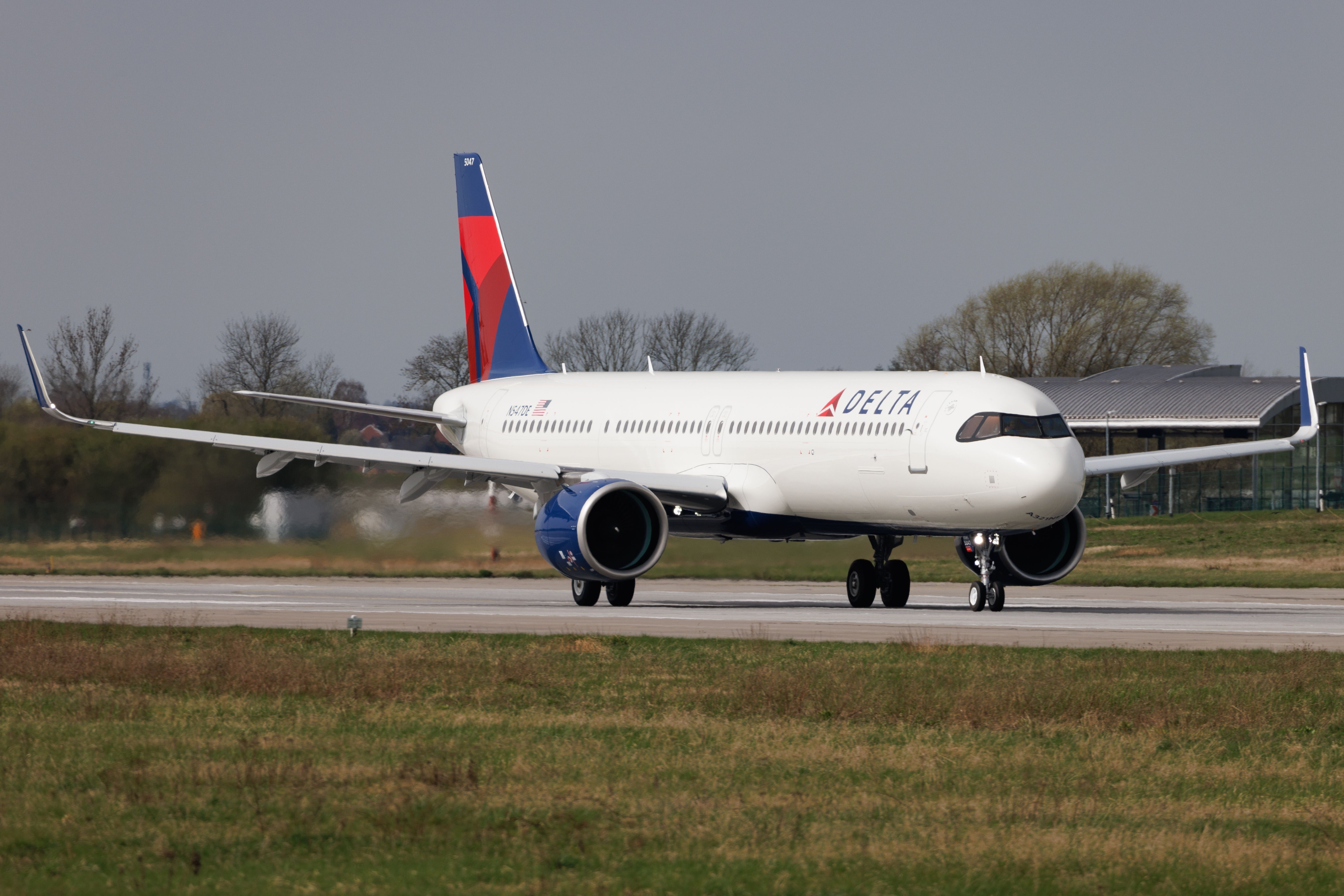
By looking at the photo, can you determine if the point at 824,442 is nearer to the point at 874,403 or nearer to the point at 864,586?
the point at 874,403

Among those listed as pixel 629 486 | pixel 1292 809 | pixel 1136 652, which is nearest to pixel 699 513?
pixel 629 486

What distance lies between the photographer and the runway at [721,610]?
23.9 m

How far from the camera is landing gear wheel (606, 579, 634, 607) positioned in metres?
31.1

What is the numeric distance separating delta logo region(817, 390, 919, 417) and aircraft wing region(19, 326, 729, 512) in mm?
2558

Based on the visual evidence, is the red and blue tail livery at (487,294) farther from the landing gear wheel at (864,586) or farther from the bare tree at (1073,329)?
the bare tree at (1073,329)

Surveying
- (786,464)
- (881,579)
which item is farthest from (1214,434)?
(786,464)

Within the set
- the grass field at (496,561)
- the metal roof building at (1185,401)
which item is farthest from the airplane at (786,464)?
the metal roof building at (1185,401)

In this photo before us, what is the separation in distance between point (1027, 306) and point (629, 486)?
3018 inches

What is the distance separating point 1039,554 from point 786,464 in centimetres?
453

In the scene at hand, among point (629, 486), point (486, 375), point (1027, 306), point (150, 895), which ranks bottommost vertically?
point (150, 895)

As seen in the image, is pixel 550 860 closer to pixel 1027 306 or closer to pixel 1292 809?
pixel 1292 809

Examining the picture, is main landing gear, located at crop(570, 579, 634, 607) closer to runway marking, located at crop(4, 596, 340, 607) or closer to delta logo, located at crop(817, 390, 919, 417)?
runway marking, located at crop(4, 596, 340, 607)

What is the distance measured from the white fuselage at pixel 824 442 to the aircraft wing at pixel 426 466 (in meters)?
0.89

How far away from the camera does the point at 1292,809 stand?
37.4 feet
